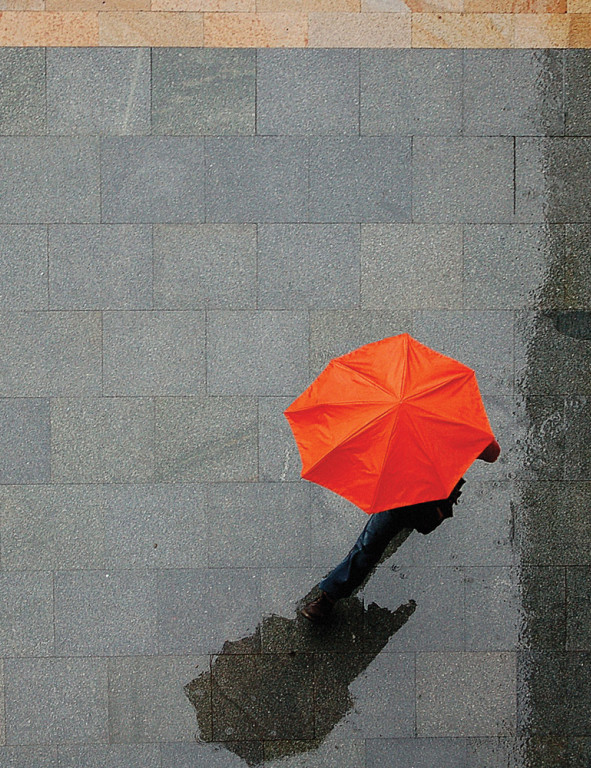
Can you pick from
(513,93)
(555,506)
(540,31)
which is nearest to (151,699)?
(555,506)

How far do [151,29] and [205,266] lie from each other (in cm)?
213

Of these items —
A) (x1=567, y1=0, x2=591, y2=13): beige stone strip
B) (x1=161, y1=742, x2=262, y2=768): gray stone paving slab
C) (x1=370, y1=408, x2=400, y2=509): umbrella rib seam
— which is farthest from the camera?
(x1=567, y1=0, x2=591, y2=13): beige stone strip

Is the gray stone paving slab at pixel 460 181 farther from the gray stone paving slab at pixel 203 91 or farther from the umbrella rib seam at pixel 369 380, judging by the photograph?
the umbrella rib seam at pixel 369 380

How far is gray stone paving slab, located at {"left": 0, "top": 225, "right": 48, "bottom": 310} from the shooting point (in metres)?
5.50

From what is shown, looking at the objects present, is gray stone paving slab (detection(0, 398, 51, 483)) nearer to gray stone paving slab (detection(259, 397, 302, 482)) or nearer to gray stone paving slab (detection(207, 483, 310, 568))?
gray stone paving slab (detection(207, 483, 310, 568))

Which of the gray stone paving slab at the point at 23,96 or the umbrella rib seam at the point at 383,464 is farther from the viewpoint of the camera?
the gray stone paving slab at the point at 23,96

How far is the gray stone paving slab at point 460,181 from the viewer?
18.2ft

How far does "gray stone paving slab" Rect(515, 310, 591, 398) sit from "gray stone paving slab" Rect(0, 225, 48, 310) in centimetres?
417

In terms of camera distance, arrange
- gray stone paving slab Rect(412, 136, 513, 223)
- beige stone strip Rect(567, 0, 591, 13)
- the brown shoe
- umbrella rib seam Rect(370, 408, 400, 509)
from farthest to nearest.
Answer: beige stone strip Rect(567, 0, 591, 13) < gray stone paving slab Rect(412, 136, 513, 223) < the brown shoe < umbrella rib seam Rect(370, 408, 400, 509)

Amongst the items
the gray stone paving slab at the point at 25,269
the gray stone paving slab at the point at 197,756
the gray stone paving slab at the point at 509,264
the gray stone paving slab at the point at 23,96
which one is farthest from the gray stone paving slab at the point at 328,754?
the gray stone paving slab at the point at 23,96

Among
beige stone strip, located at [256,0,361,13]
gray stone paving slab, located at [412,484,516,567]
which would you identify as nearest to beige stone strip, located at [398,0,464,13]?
beige stone strip, located at [256,0,361,13]

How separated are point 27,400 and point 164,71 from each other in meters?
3.10

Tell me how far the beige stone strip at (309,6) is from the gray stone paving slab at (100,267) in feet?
7.31

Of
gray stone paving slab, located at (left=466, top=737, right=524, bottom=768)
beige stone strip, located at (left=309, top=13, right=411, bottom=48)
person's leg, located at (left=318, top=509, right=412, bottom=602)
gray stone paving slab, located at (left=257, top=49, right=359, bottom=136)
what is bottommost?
gray stone paving slab, located at (left=466, top=737, right=524, bottom=768)
